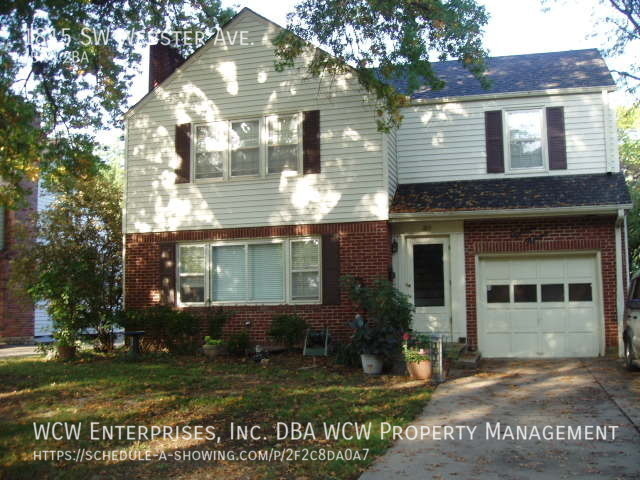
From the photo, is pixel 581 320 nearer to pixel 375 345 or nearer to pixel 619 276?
pixel 619 276

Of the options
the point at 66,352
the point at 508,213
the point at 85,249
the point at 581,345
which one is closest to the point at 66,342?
the point at 66,352

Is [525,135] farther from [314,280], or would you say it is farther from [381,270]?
[314,280]

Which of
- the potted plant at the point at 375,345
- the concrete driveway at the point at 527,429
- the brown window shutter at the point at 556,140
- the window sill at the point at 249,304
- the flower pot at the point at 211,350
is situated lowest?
the concrete driveway at the point at 527,429

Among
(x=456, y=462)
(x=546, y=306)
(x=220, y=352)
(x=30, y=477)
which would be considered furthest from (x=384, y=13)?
(x=30, y=477)

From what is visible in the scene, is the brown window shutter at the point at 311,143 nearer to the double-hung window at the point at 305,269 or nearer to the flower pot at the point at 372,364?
the double-hung window at the point at 305,269

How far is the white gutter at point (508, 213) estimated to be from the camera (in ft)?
38.6

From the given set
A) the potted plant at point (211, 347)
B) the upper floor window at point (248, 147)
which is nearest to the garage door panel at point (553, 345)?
the upper floor window at point (248, 147)

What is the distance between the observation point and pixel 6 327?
21.8 meters

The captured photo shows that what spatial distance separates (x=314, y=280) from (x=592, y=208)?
5.70 meters

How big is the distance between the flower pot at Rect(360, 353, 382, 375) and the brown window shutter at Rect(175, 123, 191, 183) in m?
6.23

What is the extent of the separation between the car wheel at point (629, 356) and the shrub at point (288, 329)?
19.7 feet

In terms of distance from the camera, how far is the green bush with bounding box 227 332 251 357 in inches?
515

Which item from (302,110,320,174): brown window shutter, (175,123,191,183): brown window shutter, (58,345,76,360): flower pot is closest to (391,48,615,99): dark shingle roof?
(302,110,320,174): brown window shutter

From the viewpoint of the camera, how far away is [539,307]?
12.7 m
